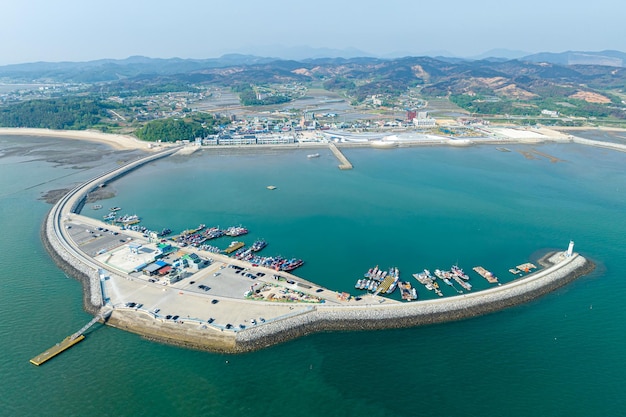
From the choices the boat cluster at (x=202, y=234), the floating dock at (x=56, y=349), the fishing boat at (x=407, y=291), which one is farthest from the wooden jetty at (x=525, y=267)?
the floating dock at (x=56, y=349)

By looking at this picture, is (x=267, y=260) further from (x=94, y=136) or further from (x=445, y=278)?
(x=94, y=136)

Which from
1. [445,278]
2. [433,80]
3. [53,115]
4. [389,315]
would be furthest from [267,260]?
[433,80]

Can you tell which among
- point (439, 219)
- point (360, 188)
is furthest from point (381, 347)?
point (360, 188)

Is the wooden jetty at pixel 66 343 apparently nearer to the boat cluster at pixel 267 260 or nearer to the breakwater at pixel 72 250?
the breakwater at pixel 72 250

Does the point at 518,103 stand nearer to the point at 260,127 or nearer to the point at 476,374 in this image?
the point at 260,127

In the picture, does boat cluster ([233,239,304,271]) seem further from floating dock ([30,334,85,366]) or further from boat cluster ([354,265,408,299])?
floating dock ([30,334,85,366])

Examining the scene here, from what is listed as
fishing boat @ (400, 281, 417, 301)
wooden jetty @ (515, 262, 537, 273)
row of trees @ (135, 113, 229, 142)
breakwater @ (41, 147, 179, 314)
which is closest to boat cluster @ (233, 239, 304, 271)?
fishing boat @ (400, 281, 417, 301)
